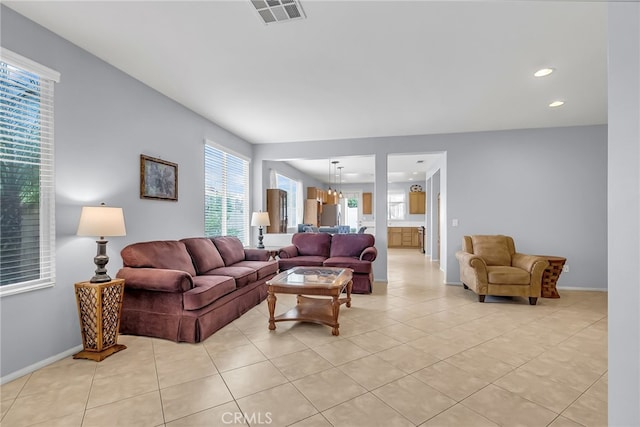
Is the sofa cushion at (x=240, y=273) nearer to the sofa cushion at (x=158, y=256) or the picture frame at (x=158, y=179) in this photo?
the sofa cushion at (x=158, y=256)

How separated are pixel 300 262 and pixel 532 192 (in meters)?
4.21

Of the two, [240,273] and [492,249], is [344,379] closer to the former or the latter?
[240,273]

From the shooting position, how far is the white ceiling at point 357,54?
220cm

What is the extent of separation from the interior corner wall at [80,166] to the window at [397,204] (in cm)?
923

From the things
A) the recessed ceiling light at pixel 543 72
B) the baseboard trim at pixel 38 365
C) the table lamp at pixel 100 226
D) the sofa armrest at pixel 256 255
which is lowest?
the baseboard trim at pixel 38 365

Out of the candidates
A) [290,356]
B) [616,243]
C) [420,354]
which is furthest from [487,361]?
[616,243]

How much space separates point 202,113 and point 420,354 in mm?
4193

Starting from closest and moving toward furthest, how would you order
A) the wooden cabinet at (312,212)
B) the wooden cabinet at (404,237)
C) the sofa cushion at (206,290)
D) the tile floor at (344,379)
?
1. the tile floor at (344,379)
2. the sofa cushion at (206,290)
3. the wooden cabinet at (312,212)
4. the wooden cabinet at (404,237)

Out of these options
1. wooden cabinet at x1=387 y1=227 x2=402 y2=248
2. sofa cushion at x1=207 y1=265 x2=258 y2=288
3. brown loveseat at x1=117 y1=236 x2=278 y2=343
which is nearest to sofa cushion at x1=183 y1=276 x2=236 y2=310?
brown loveseat at x1=117 y1=236 x2=278 y2=343

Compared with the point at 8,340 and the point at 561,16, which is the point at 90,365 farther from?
the point at 561,16

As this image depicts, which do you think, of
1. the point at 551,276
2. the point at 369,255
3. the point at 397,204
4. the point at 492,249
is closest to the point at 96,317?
the point at 369,255

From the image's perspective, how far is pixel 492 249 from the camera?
4.69 metres

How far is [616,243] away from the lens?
1008 millimetres

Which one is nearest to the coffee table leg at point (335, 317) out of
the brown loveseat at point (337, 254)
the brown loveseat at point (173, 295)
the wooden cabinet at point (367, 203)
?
the brown loveseat at point (173, 295)
